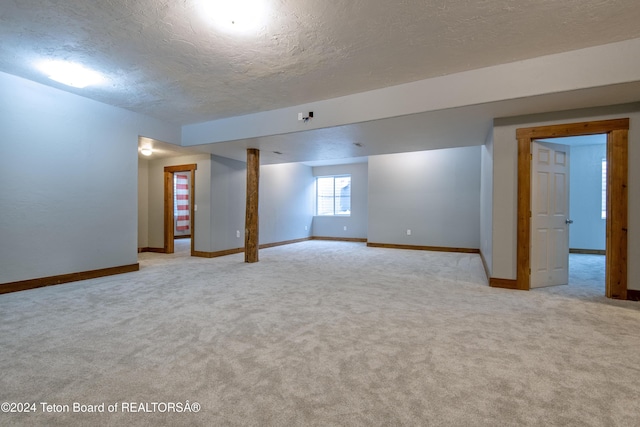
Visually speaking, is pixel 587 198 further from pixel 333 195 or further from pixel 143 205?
pixel 143 205

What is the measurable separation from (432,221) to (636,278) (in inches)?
178

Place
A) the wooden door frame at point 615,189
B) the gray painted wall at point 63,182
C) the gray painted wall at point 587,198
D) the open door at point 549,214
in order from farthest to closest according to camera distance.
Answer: the gray painted wall at point 587,198, the open door at point 549,214, the gray painted wall at point 63,182, the wooden door frame at point 615,189

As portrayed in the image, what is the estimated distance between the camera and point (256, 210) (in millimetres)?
5980

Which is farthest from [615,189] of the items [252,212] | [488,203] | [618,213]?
[252,212]

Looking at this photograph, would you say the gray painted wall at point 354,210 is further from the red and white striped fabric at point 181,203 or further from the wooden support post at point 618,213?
the wooden support post at point 618,213

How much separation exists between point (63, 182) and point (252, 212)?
2.86 m

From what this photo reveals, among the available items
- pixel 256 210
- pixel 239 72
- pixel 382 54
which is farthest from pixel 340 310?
pixel 256 210

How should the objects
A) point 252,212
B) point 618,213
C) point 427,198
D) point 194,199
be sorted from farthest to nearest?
point 427,198, point 194,199, point 252,212, point 618,213

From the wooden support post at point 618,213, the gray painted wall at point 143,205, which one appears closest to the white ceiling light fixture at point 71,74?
the gray painted wall at point 143,205

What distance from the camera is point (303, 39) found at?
283cm

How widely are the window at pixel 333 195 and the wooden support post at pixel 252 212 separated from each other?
190 inches

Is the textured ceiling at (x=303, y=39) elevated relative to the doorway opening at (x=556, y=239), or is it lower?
elevated

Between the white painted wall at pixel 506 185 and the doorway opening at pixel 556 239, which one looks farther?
the doorway opening at pixel 556 239

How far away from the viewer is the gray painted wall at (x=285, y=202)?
837cm
